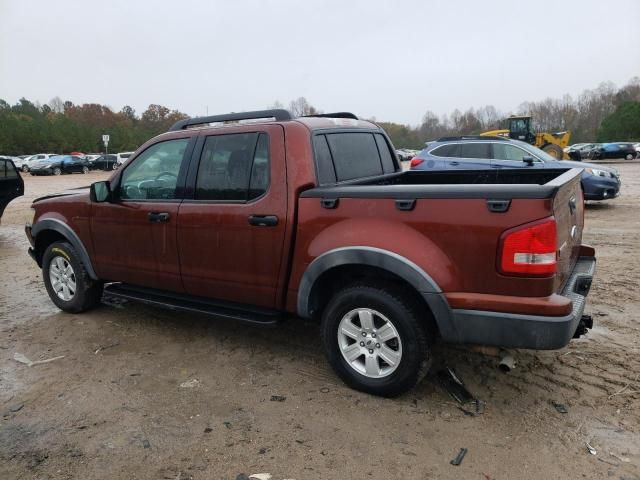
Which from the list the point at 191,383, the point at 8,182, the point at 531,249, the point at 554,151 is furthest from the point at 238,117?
the point at 554,151

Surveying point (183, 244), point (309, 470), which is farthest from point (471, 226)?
point (183, 244)

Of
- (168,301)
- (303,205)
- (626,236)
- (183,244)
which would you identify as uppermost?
(303,205)

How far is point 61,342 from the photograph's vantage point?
4.64m

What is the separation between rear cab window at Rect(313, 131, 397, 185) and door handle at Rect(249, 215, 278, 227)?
430mm

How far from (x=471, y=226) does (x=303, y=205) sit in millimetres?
1182

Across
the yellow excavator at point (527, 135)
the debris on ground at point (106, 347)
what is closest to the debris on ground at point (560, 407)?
the debris on ground at point (106, 347)

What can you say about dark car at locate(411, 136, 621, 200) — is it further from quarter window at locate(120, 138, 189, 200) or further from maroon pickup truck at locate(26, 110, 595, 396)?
quarter window at locate(120, 138, 189, 200)

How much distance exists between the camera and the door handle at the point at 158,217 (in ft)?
14.0

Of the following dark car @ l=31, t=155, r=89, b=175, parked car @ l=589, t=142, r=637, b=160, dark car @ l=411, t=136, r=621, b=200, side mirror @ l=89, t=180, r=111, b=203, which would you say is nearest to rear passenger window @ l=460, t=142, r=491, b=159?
dark car @ l=411, t=136, r=621, b=200

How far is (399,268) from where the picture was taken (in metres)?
3.16

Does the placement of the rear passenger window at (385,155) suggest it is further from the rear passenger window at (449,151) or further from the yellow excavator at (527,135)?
the yellow excavator at (527,135)

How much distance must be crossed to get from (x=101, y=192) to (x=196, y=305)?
1414 mm

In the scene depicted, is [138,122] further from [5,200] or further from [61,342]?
[61,342]

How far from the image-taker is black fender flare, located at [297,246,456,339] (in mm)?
3086
